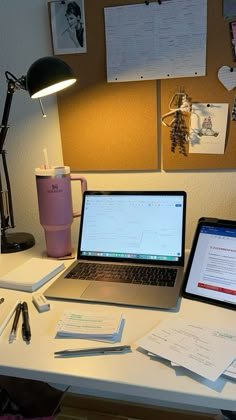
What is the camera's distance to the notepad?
3.15 ft

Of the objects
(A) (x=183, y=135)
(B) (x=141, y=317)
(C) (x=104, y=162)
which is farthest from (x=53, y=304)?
(A) (x=183, y=135)

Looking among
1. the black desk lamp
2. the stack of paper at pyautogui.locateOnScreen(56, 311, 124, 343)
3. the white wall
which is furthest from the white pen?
the white wall

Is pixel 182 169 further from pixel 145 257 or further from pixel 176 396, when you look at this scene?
pixel 176 396

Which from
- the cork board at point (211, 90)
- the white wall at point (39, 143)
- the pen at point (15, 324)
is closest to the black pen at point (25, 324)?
Answer: the pen at point (15, 324)

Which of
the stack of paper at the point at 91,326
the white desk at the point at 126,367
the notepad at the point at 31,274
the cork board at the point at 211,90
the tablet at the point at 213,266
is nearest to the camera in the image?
the white desk at the point at 126,367

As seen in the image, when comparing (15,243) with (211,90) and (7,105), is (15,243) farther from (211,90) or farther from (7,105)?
(211,90)

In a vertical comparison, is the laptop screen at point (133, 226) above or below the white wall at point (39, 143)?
below

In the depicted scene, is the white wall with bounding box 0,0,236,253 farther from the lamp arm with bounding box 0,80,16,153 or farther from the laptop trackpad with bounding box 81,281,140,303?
the laptop trackpad with bounding box 81,281,140,303

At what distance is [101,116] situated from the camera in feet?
4.12

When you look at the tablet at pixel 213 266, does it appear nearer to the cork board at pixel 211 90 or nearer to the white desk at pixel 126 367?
the white desk at pixel 126 367

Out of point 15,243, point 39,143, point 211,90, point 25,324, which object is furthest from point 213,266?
point 39,143

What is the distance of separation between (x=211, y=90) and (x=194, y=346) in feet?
2.71

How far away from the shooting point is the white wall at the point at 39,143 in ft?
4.06

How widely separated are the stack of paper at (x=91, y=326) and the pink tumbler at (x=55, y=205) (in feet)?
1.27
